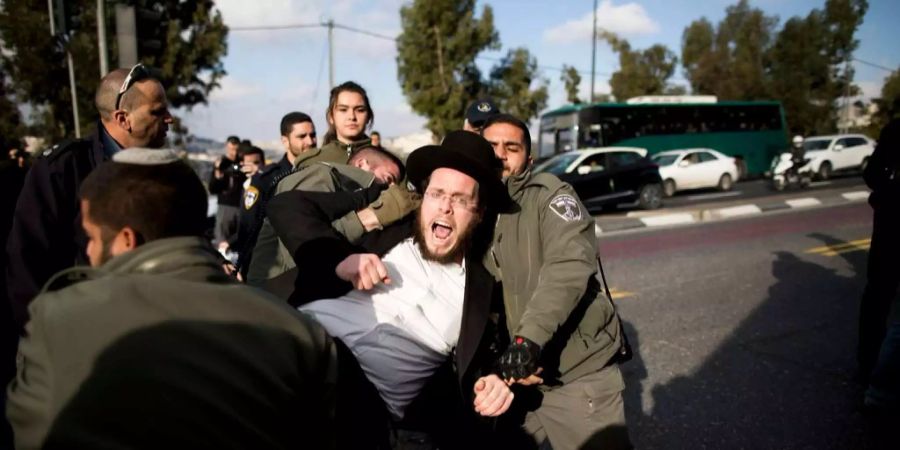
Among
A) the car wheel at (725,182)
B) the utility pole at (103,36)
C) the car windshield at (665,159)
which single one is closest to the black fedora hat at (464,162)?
the utility pole at (103,36)

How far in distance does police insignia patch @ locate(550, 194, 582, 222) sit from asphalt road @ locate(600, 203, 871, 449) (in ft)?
6.40

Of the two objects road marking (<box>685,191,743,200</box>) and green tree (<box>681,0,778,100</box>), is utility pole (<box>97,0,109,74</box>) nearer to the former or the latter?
road marking (<box>685,191,743,200</box>)

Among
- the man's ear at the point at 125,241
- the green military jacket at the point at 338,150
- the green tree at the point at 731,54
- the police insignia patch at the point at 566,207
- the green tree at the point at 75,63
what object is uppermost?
the green tree at the point at 731,54

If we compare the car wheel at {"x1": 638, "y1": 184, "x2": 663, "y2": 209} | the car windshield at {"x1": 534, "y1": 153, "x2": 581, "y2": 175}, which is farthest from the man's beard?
the car wheel at {"x1": 638, "y1": 184, "x2": 663, "y2": 209}

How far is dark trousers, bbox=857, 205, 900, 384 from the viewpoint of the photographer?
3.96m

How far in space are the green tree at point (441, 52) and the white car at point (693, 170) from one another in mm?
Answer: 10007

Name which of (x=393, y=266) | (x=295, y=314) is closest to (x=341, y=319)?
(x=393, y=266)

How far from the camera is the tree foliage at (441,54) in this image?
91.6 ft

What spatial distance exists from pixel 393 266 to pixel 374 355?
35 centimetres

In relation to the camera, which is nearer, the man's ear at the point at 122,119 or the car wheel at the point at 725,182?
the man's ear at the point at 122,119

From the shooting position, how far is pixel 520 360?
82.3 inches

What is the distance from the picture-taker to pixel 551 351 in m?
2.45

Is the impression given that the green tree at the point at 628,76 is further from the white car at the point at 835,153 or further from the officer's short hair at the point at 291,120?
the officer's short hair at the point at 291,120

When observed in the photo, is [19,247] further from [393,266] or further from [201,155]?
[201,155]
